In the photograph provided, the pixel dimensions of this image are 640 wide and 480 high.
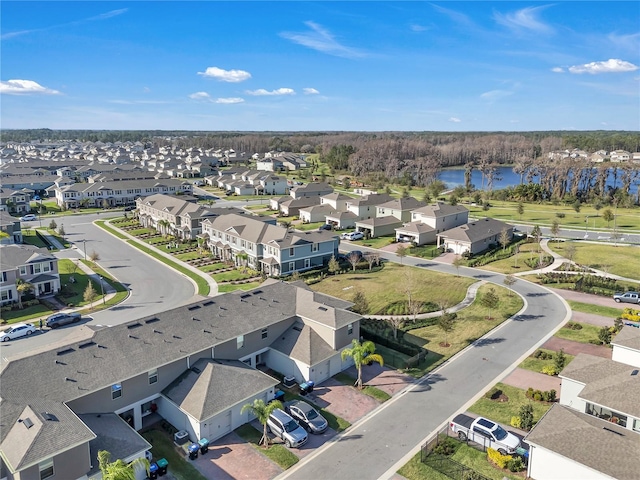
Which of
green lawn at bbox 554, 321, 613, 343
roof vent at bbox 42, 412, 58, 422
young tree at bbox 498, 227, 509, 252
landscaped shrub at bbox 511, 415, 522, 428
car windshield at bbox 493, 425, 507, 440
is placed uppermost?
young tree at bbox 498, 227, 509, 252

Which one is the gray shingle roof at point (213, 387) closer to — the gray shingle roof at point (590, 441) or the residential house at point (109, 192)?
the gray shingle roof at point (590, 441)

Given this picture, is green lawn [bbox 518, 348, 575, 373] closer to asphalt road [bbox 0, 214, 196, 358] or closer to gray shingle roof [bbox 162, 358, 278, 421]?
gray shingle roof [bbox 162, 358, 278, 421]

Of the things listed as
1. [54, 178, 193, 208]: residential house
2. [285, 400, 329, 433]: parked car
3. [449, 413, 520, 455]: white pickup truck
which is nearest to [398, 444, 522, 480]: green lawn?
[449, 413, 520, 455]: white pickup truck

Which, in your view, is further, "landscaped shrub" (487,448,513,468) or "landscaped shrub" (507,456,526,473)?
"landscaped shrub" (487,448,513,468)

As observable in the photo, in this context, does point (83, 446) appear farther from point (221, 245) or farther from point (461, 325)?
point (221, 245)

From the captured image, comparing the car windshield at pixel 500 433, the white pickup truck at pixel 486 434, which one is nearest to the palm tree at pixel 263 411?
the white pickup truck at pixel 486 434

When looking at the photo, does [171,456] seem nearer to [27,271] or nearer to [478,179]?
[27,271]

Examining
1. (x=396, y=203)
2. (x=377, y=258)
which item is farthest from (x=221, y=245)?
(x=396, y=203)
